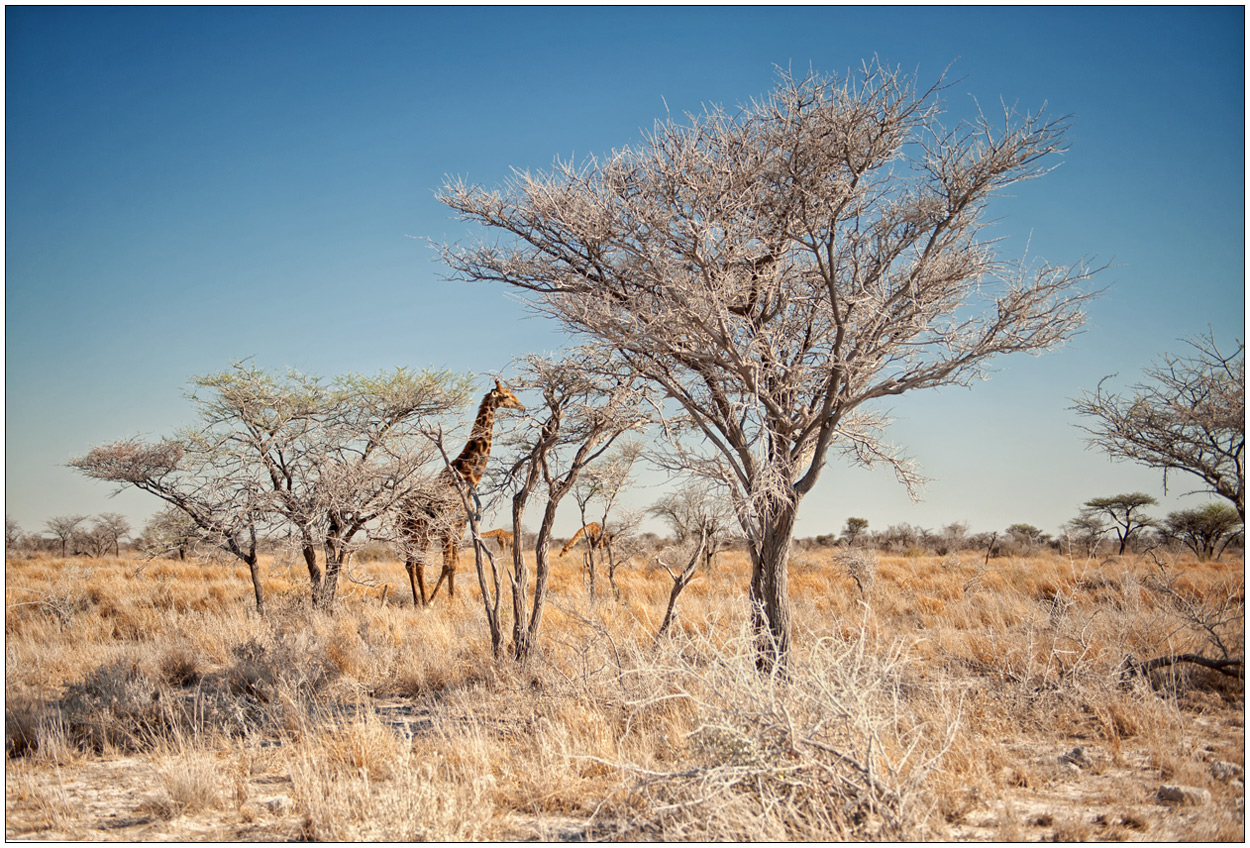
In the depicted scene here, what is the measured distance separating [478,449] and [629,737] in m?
7.49

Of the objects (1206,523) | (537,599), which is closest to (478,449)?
(537,599)

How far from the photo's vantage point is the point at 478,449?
12109 mm

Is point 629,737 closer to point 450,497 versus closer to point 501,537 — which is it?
point 450,497

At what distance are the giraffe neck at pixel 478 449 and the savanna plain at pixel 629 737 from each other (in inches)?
108

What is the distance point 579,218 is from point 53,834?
21.1 ft

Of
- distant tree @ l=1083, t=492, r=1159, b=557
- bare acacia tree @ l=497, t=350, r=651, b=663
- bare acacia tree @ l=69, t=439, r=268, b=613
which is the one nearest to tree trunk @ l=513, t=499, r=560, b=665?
bare acacia tree @ l=497, t=350, r=651, b=663

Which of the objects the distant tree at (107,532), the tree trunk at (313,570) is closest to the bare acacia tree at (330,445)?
the tree trunk at (313,570)

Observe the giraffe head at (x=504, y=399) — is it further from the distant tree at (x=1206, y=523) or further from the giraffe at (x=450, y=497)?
the distant tree at (x=1206, y=523)

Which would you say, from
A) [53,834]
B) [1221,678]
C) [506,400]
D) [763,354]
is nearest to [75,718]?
[53,834]

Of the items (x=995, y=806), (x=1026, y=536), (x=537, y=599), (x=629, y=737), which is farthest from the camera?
(x=1026, y=536)

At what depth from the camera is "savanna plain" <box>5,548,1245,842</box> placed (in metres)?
3.87

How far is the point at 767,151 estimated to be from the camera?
6930 millimetres

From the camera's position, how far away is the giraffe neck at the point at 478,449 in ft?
35.7

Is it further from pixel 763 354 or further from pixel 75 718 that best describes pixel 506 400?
pixel 75 718
